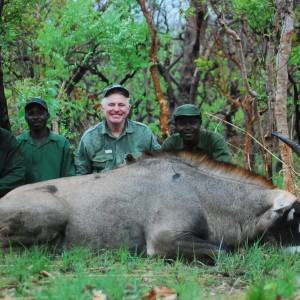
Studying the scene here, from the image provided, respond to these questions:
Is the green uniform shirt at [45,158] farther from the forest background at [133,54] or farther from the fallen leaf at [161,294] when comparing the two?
the fallen leaf at [161,294]

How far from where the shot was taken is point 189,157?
666 centimetres

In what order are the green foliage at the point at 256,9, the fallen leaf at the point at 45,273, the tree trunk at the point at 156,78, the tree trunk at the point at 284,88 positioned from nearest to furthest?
the fallen leaf at the point at 45,273
the tree trunk at the point at 284,88
the green foliage at the point at 256,9
the tree trunk at the point at 156,78

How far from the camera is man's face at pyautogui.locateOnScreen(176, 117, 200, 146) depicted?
7844 mm

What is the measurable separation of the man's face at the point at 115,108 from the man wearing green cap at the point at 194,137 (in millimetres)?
698

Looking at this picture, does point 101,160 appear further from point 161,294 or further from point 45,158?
point 161,294

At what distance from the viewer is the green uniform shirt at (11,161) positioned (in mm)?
7148

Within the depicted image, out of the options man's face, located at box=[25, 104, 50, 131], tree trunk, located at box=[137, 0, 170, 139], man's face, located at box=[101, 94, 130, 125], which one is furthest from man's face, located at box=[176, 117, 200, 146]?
tree trunk, located at box=[137, 0, 170, 139]

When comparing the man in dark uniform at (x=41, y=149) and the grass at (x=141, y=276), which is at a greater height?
the man in dark uniform at (x=41, y=149)

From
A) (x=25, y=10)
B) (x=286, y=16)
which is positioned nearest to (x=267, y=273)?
(x=286, y=16)

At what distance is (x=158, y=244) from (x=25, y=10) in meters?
7.34

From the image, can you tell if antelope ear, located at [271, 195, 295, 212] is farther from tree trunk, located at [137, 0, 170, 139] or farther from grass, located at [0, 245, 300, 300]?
tree trunk, located at [137, 0, 170, 139]

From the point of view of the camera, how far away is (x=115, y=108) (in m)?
7.86

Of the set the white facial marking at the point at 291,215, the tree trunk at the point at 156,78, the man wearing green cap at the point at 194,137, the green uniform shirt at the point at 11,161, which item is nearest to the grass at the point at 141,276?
the white facial marking at the point at 291,215

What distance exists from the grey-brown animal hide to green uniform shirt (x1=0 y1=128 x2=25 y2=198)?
63 cm
